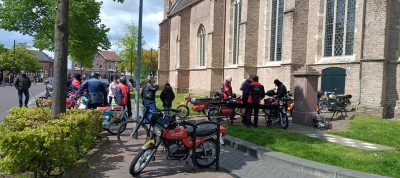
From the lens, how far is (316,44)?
61.1 ft

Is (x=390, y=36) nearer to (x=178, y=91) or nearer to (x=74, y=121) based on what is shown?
(x=74, y=121)

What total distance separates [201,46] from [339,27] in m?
16.8

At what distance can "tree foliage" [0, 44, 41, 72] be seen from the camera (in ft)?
205

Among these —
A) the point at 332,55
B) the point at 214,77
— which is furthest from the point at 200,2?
the point at 332,55

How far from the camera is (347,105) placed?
1600cm

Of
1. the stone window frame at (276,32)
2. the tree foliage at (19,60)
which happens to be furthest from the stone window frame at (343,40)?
the tree foliage at (19,60)

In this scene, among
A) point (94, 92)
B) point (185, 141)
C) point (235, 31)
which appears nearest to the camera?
point (185, 141)

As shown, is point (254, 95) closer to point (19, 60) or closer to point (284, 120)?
point (284, 120)

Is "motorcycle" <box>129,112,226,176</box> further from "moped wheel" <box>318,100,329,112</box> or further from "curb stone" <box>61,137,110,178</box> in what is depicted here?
"moped wheel" <box>318,100,329,112</box>

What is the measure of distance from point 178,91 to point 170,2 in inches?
576

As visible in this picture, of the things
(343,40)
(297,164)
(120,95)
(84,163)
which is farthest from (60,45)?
(343,40)

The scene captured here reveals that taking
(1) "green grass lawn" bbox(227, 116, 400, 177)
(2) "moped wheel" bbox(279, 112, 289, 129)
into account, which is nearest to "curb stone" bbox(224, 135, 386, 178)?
(1) "green grass lawn" bbox(227, 116, 400, 177)

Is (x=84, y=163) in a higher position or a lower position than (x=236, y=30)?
lower

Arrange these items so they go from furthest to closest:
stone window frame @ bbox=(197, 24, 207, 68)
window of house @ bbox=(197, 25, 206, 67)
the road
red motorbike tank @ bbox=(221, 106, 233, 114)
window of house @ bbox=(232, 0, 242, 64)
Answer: window of house @ bbox=(197, 25, 206, 67) < stone window frame @ bbox=(197, 24, 207, 68) < window of house @ bbox=(232, 0, 242, 64) < the road < red motorbike tank @ bbox=(221, 106, 233, 114)
